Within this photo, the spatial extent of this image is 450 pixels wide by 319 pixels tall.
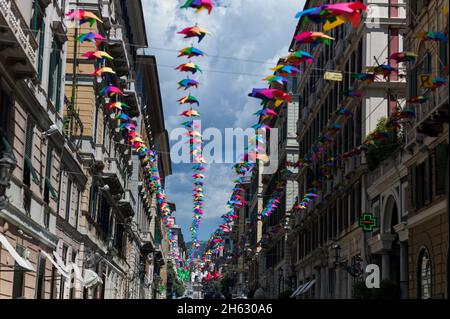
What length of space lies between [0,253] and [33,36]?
6670mm

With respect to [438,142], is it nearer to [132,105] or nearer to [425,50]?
[425,50]

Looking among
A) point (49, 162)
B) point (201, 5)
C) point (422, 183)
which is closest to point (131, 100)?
point (49, 162)

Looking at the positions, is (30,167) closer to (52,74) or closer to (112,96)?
(52,74)

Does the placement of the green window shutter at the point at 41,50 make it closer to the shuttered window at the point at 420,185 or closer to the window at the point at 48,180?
the window at the point at 48,180

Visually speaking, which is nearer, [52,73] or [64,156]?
[52,73]

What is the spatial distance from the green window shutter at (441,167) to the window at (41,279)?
13373mm

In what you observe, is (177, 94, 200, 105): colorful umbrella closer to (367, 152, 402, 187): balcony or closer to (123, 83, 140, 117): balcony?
(367, 152, 402, 187): balcony

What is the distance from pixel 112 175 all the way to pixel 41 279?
16.4 meters

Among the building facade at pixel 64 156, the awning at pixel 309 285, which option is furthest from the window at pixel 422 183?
the awning at pixel 309 285

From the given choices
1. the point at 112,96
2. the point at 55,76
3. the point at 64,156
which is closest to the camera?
the point at 55,76

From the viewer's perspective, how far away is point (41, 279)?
100.0 feet

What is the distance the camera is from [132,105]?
189 feet
